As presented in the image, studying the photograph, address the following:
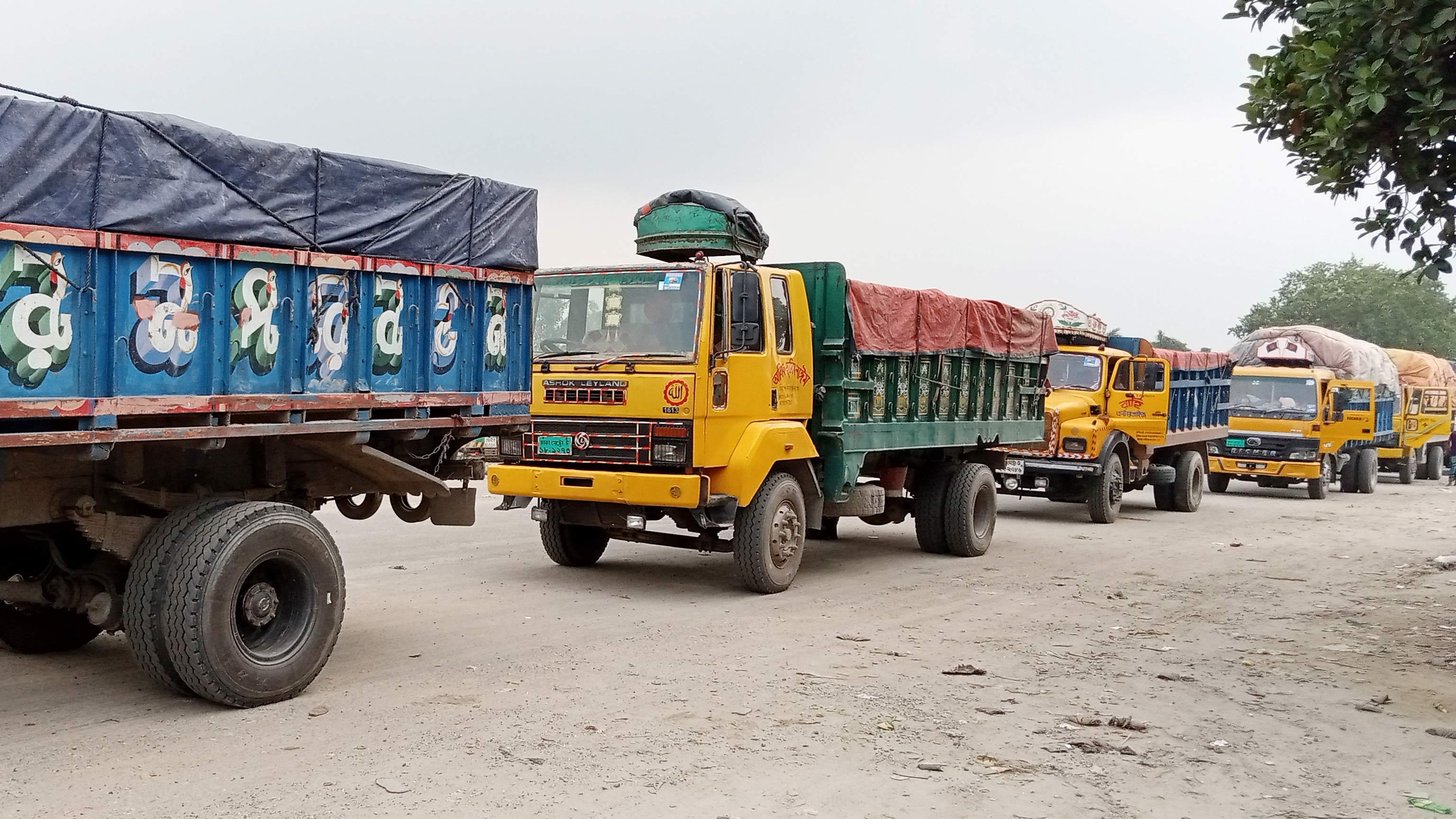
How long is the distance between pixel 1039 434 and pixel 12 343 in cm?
1177

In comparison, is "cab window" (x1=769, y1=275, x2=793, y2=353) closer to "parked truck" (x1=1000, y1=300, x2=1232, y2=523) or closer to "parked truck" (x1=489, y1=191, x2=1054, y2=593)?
"parked truck" (x1=489, y1=191, x2=1054, y2=593)

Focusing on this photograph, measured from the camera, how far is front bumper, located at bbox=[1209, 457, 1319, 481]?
2125 centimetres

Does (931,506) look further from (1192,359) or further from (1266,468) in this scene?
(1266,468)

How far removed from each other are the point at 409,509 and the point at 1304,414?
18.5 m

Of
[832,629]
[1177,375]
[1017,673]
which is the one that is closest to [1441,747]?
[1017,673]

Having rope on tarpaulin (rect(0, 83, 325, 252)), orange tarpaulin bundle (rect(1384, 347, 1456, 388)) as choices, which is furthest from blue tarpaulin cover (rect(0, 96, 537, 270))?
orange tarpaulin bundle (rect(1384, 347, 1456, 388))

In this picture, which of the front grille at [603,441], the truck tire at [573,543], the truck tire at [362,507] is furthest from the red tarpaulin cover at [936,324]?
the truck tire at [362,507]

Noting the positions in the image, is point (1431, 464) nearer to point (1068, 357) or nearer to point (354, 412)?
point (1068, 357)

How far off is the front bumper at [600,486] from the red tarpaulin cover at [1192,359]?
10415mm

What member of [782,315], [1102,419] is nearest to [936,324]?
[782,315]

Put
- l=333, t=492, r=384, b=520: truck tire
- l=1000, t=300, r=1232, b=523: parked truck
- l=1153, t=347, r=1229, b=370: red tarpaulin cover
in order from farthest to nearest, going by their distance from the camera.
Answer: l=1153, t=347, r=1229, b=370: red tarpaulin cover, l=1000, t=300, r=1232, b=523: parked truck, l=333, t=492, r=384, b=520: truck tire

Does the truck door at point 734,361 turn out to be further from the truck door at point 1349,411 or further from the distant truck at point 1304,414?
the truck door at point 1349,411

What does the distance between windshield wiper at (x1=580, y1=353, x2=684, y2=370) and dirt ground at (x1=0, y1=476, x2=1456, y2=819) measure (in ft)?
6.03

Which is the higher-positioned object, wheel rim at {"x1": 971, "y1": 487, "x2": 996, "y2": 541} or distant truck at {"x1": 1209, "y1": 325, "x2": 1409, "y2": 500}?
distant truck at {"x1": 1209, "y1": 325, "x2": 1409, "y2": 500}
